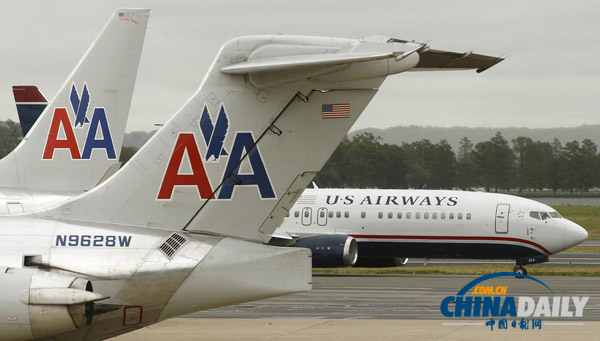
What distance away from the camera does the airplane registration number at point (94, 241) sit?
45.8 ft

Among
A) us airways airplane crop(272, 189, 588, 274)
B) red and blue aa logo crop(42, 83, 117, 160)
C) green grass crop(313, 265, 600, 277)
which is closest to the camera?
red and blue aa logo crop(42, 83, 117, 160)

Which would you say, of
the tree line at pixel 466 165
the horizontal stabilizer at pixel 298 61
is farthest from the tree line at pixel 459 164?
the horizontal stabilizer at pixel 298 61

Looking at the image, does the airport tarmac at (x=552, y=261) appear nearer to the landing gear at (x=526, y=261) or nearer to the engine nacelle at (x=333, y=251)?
the landing gear at (x=526, y=261)

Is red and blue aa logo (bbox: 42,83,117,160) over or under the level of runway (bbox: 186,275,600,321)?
over

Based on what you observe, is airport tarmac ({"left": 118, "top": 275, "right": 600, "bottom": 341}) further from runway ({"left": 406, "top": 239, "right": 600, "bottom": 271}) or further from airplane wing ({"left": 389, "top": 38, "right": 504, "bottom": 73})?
runway ({"left": 406, "top": 239, "right": 600, "bottom": 271})

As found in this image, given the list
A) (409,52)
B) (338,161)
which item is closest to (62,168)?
(409,52)

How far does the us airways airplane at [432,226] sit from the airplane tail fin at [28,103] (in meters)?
9.60

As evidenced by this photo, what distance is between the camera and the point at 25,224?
47.0 ft

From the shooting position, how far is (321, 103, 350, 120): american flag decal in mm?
13539

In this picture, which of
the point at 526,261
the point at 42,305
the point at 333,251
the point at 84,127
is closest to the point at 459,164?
the point at 526,261

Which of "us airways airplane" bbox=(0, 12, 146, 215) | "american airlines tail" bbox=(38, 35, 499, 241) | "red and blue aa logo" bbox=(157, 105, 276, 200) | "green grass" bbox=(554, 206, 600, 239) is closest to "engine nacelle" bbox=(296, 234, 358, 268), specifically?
"us airways airplane" bbox=(0, 12, 146, 215)

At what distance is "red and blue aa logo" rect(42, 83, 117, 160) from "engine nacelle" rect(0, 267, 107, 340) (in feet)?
33.8

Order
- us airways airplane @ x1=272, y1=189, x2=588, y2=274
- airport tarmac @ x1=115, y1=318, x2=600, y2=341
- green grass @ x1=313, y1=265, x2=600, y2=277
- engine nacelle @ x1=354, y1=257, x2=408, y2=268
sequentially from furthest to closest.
A: engine nacelle @ x1=354, y1=257, x2=408, y2=268 < green grass @ x1=313, y1=265, x2=600, y2=277 < us airways airplane @ x1=272, y1=189, x2=588, y2=274 < airport tarmac @ x1=115, y1=318, x2=600, y2=341

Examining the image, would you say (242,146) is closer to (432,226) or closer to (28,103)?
(28,103)
